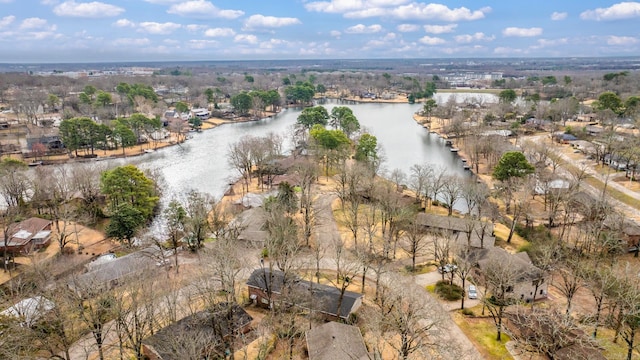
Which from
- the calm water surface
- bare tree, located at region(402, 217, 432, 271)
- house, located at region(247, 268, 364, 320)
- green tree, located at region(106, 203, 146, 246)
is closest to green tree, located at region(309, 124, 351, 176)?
the calm water surface

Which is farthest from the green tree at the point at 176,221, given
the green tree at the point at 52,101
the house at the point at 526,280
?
the green tree at the point at 52,101

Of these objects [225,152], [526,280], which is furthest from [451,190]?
[225,152]

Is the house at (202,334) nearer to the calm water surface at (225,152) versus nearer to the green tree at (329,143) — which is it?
the calm water surface at (225,152)

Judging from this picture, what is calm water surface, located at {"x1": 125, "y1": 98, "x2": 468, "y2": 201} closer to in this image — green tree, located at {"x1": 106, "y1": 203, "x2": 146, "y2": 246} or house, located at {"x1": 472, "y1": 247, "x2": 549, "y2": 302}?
green tree, located at {"x1": 106, "y1": 203, "x2": 146, "y2": 246}

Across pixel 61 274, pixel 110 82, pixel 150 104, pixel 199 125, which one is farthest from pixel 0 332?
pixel 110 82

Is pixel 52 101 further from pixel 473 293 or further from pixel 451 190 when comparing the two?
pixel 473 293

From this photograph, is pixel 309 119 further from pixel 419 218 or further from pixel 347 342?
pixel 347 342
